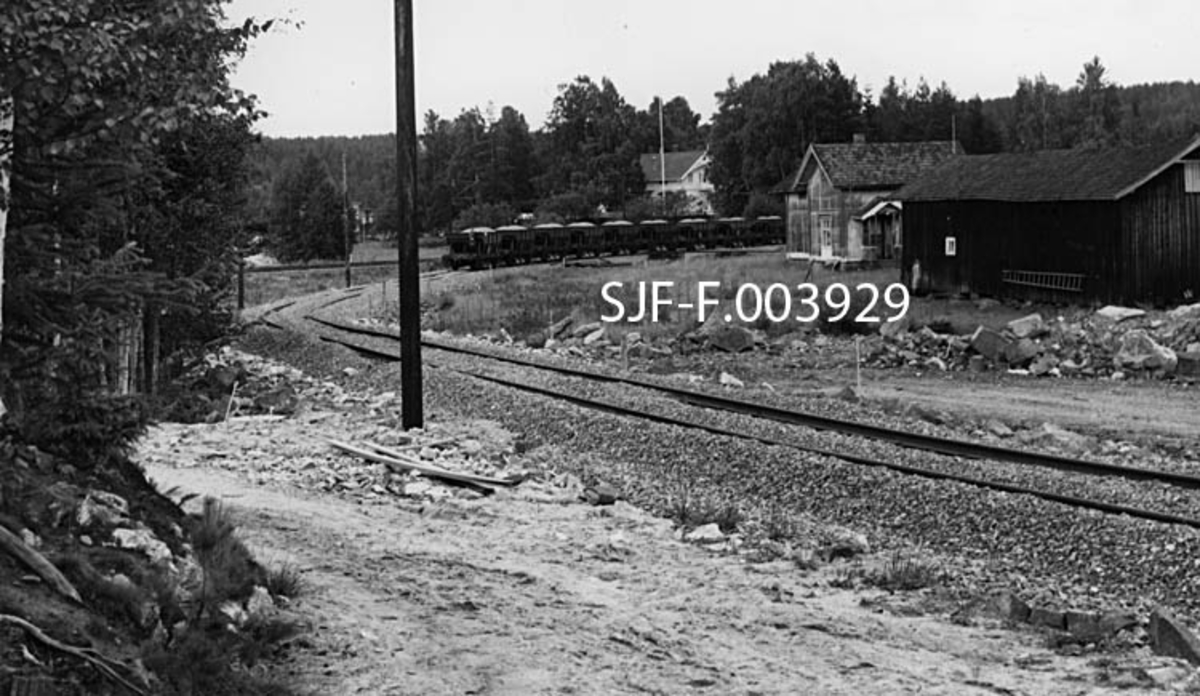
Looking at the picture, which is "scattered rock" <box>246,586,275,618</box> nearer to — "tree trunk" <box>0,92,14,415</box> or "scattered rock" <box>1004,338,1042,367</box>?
"tree trunk" <box>0,92,14,415</box>

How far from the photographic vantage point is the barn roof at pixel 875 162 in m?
60.7

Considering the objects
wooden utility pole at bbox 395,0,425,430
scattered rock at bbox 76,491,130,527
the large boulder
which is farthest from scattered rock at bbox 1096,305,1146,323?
scattered rock at bbox 76,491,130,527

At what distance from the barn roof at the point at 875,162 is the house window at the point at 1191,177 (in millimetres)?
24640

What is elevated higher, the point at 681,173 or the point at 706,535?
the point at 681,173

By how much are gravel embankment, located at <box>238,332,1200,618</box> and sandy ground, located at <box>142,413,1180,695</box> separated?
1.25m

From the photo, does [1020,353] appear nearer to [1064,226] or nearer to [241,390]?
[1064,226]

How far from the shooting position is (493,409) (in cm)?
1948

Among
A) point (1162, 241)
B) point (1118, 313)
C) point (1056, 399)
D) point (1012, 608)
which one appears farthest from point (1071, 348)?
point (1012, 608)

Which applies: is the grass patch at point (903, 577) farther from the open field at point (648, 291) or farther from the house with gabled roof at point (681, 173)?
the house with gabled roof at point (681, 173)

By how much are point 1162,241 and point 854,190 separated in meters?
25.3

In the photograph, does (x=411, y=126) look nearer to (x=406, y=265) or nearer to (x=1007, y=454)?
(x=406, y=265)

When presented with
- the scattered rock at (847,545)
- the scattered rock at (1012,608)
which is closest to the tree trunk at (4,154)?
the scattered rock at (1012,608)

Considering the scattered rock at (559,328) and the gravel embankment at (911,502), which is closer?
the gravel embankment at (911,502)

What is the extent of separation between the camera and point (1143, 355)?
28.8 meters
